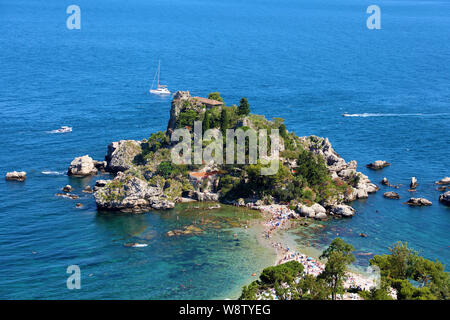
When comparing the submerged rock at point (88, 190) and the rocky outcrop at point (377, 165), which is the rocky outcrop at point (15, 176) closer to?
the submerged rock at point (88, 190)

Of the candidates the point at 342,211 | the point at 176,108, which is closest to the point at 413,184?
the point at 342,211

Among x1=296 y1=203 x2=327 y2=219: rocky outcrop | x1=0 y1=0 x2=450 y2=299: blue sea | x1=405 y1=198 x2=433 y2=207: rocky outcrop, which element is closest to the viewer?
x1=0 y1=0 x2=450 y2=299: blue sea

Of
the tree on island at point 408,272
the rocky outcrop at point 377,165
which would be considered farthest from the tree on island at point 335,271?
the rocky outcrop at point 377,165

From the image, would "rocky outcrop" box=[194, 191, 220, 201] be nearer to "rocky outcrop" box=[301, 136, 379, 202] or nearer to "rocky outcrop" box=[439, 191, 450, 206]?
"rocky outcrop" box=[301, 136, 379, 202]

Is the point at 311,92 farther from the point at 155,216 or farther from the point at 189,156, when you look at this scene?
the point at 155,216

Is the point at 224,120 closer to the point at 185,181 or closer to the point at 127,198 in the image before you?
the point at 185,181

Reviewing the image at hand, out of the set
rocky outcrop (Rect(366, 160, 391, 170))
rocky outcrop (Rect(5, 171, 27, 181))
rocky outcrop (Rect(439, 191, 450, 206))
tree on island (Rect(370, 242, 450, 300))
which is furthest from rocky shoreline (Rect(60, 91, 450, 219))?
tree on island (Rect(370, 242, 450, 300))

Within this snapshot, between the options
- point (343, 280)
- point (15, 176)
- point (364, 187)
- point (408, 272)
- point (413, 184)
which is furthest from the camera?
point (413, 184)
